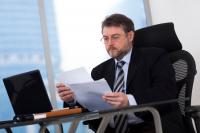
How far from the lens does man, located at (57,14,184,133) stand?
1.65 meters

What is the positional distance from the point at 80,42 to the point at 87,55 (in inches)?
5.7

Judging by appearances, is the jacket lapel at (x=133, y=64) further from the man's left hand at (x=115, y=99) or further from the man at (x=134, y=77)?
the man's left hand at (x=115, y=99)

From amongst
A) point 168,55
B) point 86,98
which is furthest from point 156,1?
point 86,98

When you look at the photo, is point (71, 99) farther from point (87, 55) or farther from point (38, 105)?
point (87, 55)

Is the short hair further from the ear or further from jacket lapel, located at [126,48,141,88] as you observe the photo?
jacket lapel, located at [126,48,141,88]

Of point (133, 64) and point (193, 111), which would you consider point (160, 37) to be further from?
point (193, 111)

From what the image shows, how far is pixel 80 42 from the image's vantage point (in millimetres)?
3279

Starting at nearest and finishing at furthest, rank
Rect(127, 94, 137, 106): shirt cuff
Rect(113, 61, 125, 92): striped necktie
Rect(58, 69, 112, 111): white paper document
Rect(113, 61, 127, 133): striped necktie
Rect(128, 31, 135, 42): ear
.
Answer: Rect(58, 69, 112, 111): white paper document → Rect(127, 94, 137, 106): shirt cuff → Rect(113, 61, 127, 133): striped necktie → Rect(113, 61, 125, 92): striped necktie → Rect(128, 31, 135, 42): ear

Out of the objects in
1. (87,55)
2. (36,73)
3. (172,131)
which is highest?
(36,73)

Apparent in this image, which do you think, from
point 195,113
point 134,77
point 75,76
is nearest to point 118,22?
point 134,77

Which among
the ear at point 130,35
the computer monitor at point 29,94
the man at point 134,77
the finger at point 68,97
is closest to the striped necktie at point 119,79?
the man at point 134,77

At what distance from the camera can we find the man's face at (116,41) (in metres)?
2.00

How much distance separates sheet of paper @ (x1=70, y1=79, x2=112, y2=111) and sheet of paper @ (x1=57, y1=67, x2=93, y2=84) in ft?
0.25

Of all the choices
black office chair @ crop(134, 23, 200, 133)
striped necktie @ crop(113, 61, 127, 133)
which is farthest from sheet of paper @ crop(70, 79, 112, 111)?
black office chair @ crop(134, 23, 200, 133)
